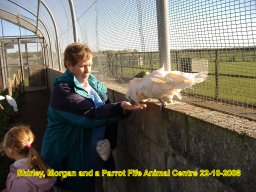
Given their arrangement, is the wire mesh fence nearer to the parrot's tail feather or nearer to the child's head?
the parrot's tail feather

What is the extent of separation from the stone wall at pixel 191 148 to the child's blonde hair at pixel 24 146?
778mm

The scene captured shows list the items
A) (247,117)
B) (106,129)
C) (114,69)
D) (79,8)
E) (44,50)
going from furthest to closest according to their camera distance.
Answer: (44,50), (79,8), (114,69), (106,129), (247,117)

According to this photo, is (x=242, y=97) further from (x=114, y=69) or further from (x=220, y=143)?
(x=114, y=69)

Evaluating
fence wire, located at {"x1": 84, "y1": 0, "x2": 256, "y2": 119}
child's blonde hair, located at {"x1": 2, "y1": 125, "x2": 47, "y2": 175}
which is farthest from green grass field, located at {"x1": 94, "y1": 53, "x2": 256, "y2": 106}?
child's blonde hair, located at {"x1": 2, "y1": 125, "x2": 47, "y2": 175}

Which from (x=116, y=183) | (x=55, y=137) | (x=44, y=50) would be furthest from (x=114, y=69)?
(x=44, y=50)

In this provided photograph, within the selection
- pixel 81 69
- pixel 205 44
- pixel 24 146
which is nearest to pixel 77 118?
pixel 81 69

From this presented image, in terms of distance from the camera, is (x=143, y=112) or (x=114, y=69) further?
(x=114, y=69)

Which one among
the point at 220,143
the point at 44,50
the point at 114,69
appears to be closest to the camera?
the point at 220,143

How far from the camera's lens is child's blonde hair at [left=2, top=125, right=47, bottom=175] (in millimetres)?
2473

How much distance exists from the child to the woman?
15cm

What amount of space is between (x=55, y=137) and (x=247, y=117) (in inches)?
53.7

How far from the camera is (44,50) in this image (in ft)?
54.1

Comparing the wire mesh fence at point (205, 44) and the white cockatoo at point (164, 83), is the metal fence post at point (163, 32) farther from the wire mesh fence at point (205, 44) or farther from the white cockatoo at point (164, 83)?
the white cockatoo at point (164, 83)
